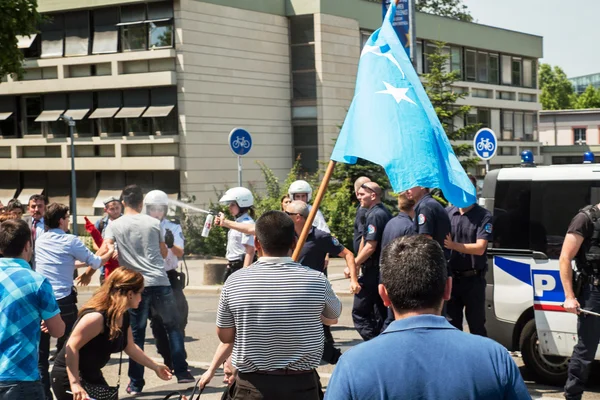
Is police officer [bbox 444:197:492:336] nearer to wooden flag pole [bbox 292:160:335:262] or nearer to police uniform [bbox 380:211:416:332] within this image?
police uniform [bbox 380:211:416:332]

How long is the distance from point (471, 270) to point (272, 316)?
13.7 feet

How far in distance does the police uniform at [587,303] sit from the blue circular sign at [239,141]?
1205 cm

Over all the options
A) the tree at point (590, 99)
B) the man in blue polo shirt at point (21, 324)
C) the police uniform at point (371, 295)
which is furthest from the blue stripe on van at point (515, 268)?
the tree at point (590, 99)

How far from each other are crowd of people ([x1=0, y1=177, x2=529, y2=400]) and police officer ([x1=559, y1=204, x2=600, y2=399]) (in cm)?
124

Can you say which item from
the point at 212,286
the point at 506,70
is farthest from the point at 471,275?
the point at 506,70

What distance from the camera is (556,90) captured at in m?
108

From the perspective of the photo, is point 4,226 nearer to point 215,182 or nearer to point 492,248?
point 492,248

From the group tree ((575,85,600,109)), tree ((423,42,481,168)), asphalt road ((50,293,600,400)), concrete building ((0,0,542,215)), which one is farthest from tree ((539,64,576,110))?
asphalt road ((50,293,600,400))

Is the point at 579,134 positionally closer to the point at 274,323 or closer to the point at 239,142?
the point at 239,142

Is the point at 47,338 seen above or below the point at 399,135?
below

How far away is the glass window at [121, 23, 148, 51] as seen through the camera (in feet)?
107

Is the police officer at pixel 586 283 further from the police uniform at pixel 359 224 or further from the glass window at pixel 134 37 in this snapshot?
the glass window at pixel 134 37

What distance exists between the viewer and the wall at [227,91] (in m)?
32.0

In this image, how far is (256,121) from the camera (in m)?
34.6
